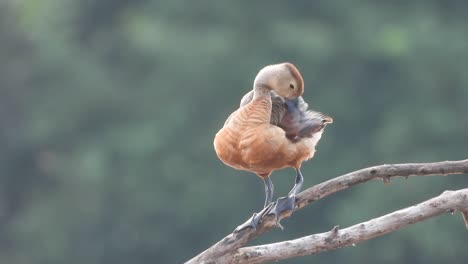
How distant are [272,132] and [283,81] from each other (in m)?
0.48

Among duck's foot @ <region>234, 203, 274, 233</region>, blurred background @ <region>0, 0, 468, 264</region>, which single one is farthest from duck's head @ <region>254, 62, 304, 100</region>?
blurred background @ <region>0, 0, 468, 264</region>

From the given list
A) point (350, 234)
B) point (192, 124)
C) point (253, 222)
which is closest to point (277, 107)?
point (253, 222)

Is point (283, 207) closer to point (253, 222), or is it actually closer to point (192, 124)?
point (253, 222)

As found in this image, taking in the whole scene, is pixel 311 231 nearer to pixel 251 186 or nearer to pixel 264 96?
pixel 251 186

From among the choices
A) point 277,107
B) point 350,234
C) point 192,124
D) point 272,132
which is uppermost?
point 192,124

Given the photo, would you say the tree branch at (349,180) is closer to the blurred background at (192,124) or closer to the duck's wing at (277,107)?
the duck's wing at (277,107)

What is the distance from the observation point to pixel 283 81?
324 inches

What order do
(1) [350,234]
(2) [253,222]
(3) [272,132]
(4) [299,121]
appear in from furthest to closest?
(4) [299,121]
(3) [272,132]
(2) [253,222]
(1) [350,234]

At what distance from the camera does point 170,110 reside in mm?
26047

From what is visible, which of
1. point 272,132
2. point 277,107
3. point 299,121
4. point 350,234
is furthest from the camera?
point 277,107

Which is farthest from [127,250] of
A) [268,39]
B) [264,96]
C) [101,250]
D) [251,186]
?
[264,96]

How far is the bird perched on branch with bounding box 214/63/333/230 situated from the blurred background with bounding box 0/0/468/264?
50.5 ft

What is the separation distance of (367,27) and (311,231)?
15.5 ft

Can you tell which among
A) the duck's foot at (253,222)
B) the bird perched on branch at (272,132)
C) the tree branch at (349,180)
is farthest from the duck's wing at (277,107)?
the tree branch at (349,180)
